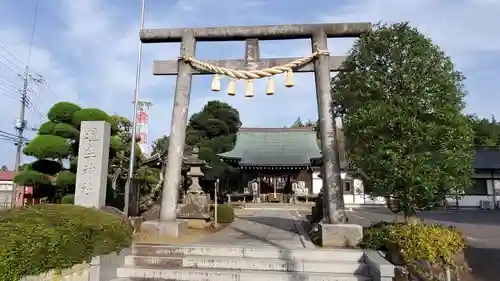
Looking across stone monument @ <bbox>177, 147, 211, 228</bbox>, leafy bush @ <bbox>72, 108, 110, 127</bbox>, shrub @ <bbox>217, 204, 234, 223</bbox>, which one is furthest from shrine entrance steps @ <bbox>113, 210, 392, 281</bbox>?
leafy bush @ <bbox>72, 108, 110, 127</bbox>

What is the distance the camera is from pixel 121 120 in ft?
111

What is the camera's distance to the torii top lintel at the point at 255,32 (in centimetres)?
943

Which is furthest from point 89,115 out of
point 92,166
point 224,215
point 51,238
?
point 51,238

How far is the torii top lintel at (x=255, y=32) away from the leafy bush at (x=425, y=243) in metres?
5.30

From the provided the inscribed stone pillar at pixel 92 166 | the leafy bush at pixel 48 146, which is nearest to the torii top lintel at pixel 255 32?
A: the inscribed stone pillar at pixel 92 166

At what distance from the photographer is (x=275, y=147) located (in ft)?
116

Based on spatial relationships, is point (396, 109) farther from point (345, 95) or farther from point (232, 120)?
point (232, 120)

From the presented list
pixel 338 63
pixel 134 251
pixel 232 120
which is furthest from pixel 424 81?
pixel 232 120

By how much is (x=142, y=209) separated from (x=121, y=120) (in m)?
18.6

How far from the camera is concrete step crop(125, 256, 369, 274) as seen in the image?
21.3ft

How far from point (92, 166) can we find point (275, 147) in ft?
91.7

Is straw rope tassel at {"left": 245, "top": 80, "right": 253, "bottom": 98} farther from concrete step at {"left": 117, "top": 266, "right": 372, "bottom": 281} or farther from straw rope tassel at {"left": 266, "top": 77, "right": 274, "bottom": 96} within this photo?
concrete step at {"left": 117, "top": 266, "right": 372, "bottom": 281}

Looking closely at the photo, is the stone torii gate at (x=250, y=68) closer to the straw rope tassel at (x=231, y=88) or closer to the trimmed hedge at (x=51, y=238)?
the straw rope tassel at (x=231, y=88)

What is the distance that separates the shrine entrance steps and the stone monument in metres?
5.35
